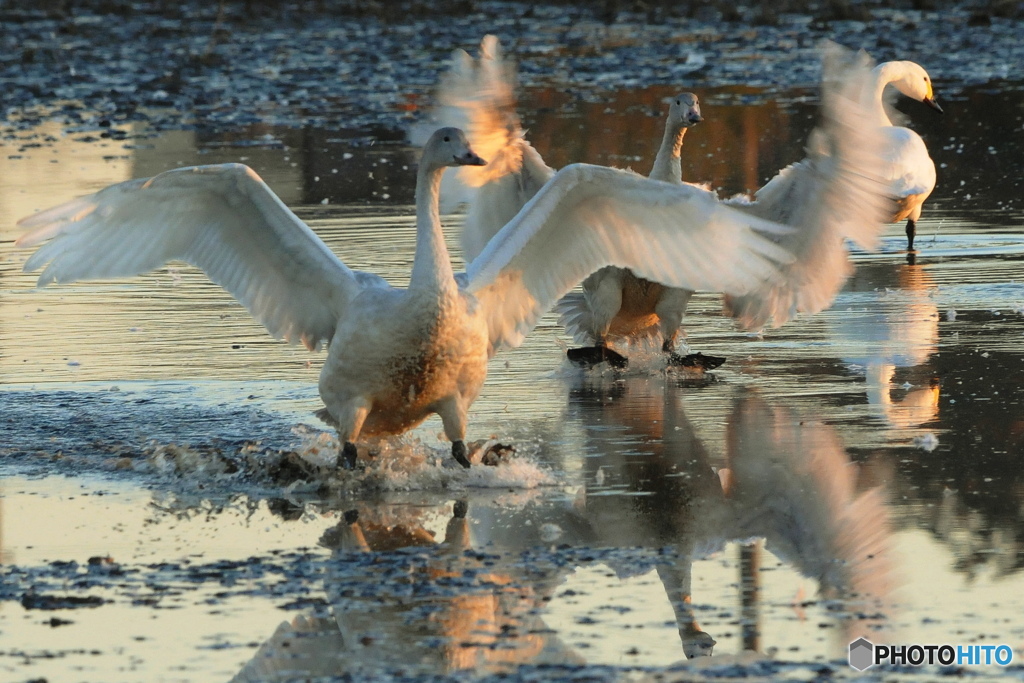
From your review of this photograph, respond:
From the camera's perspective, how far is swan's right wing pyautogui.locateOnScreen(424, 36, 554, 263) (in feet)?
31.5

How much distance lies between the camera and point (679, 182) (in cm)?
966

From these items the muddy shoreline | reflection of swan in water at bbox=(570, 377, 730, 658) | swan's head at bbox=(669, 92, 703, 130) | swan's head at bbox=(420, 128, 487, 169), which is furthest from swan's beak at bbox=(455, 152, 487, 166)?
the muddy shoreline

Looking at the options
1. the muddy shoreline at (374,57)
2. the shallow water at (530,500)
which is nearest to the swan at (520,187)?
the shallow water at (530,500)

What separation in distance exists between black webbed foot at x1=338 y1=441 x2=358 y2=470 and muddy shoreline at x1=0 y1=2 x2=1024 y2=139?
11.9 meters

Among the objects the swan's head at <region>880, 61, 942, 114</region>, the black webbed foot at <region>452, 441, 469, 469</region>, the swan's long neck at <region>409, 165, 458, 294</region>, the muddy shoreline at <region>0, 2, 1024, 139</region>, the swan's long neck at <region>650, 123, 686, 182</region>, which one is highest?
the muddy shoreline at <region>0, 2, 1024, 139</region>

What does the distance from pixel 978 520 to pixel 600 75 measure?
59.8 feet

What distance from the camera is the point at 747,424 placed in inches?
318

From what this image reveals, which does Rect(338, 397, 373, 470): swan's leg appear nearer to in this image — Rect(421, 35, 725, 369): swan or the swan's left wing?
the swan's left wing

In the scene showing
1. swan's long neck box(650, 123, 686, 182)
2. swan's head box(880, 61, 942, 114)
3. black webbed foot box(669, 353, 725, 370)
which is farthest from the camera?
swan's head box(880, 61, 942, 114)

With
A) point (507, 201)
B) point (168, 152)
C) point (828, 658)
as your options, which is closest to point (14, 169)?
point (168, 152)

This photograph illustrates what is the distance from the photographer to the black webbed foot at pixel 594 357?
9648mm

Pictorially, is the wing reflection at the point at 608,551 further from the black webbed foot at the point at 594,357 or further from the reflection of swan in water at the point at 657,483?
the black webbed foot at the point at 594,357

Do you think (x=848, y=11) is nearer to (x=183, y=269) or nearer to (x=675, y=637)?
(x=183, y=269)

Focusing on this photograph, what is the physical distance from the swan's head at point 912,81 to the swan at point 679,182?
15.1ft
